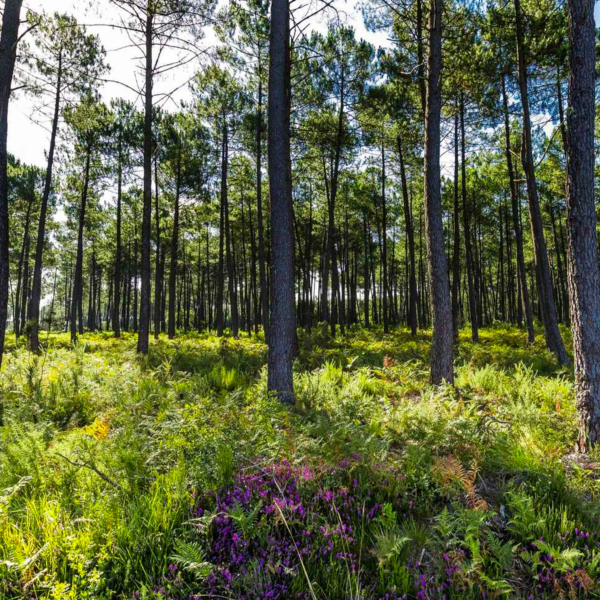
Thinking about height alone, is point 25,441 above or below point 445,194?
below

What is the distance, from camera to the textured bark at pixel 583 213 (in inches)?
163

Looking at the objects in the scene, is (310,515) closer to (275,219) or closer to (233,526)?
(233,526)

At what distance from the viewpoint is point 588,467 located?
378 centimetres

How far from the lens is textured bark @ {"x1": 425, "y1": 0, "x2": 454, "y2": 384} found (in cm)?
728

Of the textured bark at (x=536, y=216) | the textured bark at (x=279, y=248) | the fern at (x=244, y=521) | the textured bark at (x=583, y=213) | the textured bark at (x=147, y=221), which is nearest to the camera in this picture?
the fern at (x=244, y=521)

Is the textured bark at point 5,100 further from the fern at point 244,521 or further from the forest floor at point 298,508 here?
the fern at point 244,521

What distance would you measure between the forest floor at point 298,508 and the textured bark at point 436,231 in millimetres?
2129

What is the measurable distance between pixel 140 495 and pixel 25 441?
6.27 feet

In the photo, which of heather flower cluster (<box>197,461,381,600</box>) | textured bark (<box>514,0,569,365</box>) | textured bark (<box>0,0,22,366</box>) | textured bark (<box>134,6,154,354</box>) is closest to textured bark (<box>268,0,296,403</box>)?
heather flower cluster (<box>197,461,381,600</box>)

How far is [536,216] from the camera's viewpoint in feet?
36.8

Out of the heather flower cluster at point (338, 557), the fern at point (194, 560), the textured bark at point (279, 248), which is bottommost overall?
the heather flower cluster at point (338, 557)

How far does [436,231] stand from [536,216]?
6.12 m

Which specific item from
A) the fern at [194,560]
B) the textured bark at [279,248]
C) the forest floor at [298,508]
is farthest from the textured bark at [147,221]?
the fern at [194,560]

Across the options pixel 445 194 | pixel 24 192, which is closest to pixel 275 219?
pixel 445 194
